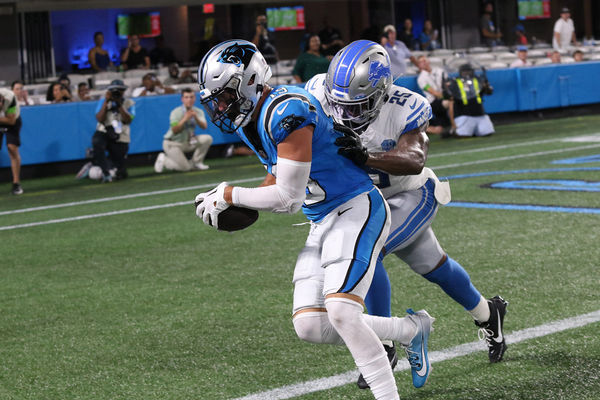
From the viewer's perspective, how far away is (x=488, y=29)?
29812mm

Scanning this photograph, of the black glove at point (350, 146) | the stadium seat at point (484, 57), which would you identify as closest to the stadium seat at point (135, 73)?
the stadium seat at point (484, 57)

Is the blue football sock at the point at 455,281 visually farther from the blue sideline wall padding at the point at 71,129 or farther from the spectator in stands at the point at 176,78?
the spectator in stands at the point at 176,78

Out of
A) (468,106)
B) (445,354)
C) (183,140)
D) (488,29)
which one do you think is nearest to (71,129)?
(183,140)

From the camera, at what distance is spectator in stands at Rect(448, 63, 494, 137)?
1739 cm

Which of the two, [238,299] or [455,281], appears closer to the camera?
[455,281]

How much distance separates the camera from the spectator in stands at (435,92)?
57.7 feet

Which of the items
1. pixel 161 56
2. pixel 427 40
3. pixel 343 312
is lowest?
pixel 343 312

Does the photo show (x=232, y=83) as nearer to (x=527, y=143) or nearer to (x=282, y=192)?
(x=282, y=192)

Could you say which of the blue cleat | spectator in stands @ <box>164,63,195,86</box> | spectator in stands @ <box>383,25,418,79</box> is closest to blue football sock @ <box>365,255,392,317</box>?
the blue cleat

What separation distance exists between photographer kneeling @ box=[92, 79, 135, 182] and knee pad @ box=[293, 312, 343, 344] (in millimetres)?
10734

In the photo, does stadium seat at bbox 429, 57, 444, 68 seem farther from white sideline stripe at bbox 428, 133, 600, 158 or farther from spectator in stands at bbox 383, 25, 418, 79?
white sideline stripe at bbox 428, 133, 600, 158

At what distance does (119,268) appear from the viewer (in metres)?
7.66

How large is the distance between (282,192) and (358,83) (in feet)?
2.60

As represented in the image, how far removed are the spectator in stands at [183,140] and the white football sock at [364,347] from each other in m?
11.3
